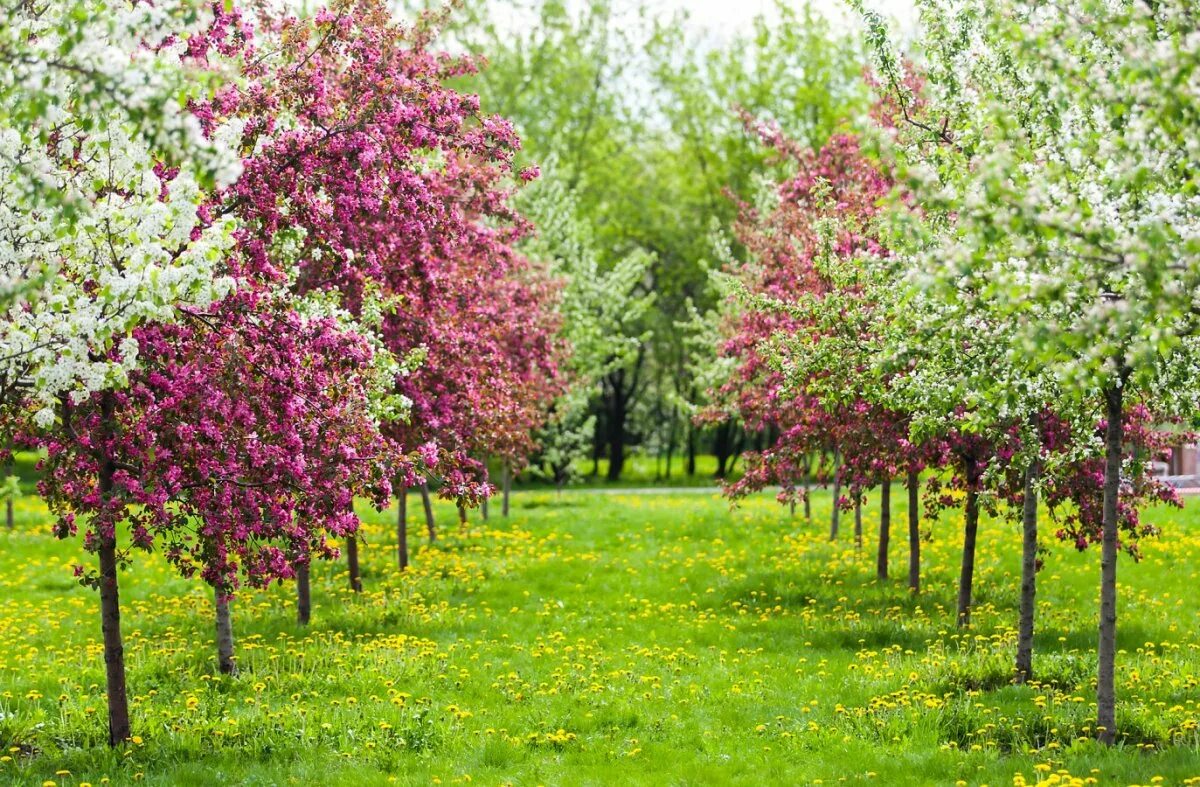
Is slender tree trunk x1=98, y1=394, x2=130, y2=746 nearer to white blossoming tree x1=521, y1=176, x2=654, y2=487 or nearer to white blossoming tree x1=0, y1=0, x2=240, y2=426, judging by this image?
Answer: white blossoming tree x1=0, y1=0, x2=240, y2=426

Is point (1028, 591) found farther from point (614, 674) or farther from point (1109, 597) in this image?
point (614, 674)

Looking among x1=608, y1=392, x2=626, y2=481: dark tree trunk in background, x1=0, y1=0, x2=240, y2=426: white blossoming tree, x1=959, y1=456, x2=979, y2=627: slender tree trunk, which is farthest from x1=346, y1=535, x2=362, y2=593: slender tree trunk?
x1=608, y1=392, x2=626, y2=481: dark tree trunk in background

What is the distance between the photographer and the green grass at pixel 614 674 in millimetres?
10930

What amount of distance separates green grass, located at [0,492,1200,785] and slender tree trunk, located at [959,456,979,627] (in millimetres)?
409

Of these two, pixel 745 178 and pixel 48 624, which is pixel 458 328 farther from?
pixel 745 178

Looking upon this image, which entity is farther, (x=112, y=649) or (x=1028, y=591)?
(x=1028, y=591)

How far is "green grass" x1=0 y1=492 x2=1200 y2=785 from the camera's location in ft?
35.9

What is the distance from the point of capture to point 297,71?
1205 cm

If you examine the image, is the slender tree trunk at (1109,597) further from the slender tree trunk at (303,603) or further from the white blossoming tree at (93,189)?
the slender tree trunk at (303,603)

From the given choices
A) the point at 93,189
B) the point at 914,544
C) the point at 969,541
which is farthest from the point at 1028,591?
the point at 93,189

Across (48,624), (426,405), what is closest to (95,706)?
(48,624)

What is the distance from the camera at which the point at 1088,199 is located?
26.5ft

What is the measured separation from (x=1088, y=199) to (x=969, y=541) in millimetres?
9095

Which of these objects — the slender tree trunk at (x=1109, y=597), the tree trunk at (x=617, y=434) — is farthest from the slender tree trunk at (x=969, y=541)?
the tree trunk at (x=617, y=434)
